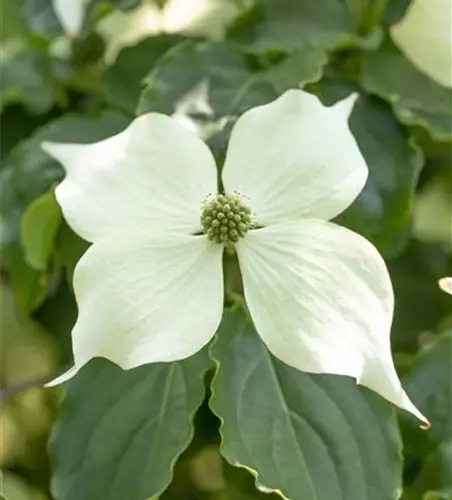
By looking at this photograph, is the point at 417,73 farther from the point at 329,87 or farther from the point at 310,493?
the point at 310,493

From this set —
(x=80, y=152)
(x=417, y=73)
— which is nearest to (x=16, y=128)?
(x=80, y=152)

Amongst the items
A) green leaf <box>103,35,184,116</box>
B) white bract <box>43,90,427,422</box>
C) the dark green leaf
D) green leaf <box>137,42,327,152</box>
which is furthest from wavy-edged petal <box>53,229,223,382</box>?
the dark green leaf

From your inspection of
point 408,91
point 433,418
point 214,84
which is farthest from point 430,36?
point 433,418

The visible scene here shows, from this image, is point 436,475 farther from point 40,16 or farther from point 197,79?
point 40,16

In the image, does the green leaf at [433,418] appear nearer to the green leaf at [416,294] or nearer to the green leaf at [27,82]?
the green leaf at [416,294]

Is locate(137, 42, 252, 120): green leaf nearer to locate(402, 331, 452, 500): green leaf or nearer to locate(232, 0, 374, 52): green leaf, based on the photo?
locate(232, 0, 374, 52): green leaf

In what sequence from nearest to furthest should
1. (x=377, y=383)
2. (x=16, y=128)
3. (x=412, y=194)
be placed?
(x=377, y=383) → (x=412, y=194) → (x=16, y=128)
